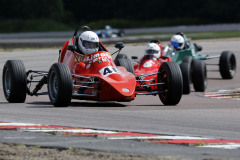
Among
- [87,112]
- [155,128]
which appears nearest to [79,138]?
[155,128]

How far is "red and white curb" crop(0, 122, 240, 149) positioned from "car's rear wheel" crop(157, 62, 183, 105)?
4283mm

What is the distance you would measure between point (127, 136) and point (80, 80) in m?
5.32

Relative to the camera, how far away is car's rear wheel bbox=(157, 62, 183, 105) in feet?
45.1

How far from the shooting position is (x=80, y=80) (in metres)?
14.1

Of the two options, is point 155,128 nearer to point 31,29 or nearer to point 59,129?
point 59,129

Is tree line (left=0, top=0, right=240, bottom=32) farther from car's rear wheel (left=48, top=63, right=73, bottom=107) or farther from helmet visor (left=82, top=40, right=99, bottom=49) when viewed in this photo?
car's rear wheel (left=48, top=63, right=73, bottom=107)

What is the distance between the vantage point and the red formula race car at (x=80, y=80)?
13180mm

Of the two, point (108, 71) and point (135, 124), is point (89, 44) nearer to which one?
point (108, 71)

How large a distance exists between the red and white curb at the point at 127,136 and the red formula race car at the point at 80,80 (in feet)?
9.79

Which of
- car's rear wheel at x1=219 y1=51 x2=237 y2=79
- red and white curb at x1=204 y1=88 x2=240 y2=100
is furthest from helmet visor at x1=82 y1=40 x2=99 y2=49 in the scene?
car's rear wheel at x1=219 y1=51 x2=237 y2=79

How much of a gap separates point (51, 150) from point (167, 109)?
545cm

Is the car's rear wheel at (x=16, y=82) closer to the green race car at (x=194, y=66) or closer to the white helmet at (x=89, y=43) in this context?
the white helmet at (x=89, y=43)

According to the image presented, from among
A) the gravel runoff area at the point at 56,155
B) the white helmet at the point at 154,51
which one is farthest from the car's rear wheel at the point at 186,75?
the gravel runoff area at the point at 56,155

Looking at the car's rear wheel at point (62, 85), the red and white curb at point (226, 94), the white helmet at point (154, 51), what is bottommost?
the red and white curb at point (226, 94)
